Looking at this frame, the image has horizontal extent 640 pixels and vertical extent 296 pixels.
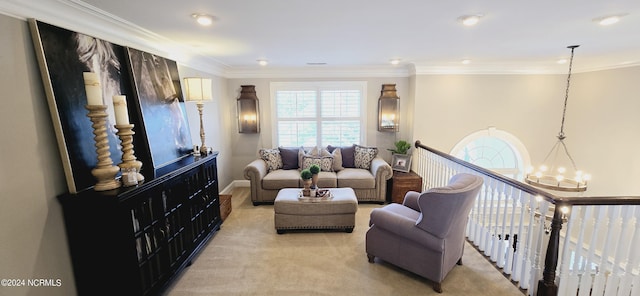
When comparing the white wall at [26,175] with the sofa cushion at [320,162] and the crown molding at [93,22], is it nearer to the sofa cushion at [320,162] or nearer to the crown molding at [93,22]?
Result: the crown molding at [93,22]

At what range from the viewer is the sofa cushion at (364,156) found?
16.1 ft

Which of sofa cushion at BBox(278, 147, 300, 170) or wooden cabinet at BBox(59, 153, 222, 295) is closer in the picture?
wooden cabinet at BBox(59, 153, 222, 295)

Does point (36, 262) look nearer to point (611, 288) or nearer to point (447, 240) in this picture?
point (447, 240)

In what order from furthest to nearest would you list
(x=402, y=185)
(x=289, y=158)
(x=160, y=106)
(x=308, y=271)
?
(x=289, y=158) < (x=402, y=185) < (x=160, y=106) < (x=308, y=271)

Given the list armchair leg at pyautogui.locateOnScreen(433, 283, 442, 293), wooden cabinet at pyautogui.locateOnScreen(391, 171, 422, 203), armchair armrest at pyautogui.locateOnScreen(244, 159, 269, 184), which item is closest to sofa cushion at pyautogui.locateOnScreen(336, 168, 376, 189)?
wooden cabinet at pyautogui.locateOnScreen(391, 171, 422, 203)

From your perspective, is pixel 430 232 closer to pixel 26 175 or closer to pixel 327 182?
pixel 327 182

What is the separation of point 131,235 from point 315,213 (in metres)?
1.95

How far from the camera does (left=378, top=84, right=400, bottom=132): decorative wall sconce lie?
17.0ft

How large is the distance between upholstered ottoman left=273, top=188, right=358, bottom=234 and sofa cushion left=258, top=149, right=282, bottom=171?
4.92 feet

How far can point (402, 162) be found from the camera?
4879mm

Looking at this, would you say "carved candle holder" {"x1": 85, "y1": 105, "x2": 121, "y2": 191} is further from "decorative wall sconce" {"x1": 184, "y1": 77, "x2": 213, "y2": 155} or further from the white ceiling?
"decorative wall sconce" {"x1": 184, "y1": 77, "x2": 213, "y2": 155}

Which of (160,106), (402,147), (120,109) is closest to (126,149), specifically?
(120,109)

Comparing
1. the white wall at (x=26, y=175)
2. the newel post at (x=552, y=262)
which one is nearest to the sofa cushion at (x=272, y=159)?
the white wall at (x=26, y=175)

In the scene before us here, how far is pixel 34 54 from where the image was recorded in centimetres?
167
